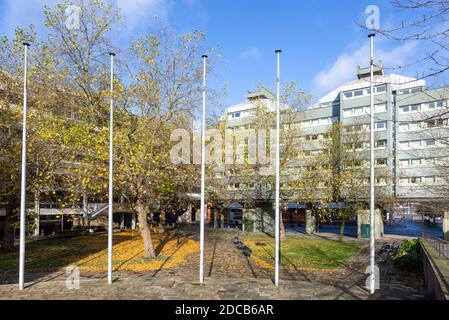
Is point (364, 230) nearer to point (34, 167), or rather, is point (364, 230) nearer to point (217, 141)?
point (217, 141)

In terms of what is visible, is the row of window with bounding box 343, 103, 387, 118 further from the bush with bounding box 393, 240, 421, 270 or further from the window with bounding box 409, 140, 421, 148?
the bush with bounding box 393, 240, 421, 270

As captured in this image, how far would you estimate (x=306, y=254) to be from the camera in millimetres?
20156

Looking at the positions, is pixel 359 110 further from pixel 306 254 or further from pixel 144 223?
pixel 144 223

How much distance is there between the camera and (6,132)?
68.3 feet

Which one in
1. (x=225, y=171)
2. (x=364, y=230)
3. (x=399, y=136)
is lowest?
(x=364, y=230)

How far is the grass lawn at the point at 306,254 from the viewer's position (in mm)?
16875

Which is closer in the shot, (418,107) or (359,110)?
(418,107)

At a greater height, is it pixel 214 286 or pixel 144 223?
pixel 144 223

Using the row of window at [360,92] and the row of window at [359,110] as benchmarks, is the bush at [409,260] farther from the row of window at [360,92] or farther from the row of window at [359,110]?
the row of window at [360,92]

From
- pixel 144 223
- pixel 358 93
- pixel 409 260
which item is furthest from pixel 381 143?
pixel 144 223

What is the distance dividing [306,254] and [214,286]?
9753mm

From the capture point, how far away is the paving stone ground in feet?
35.3
